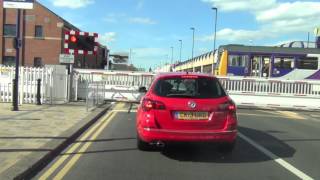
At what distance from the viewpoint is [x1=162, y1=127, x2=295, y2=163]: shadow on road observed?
10770mm

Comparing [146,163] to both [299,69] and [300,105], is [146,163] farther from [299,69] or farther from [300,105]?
[299,69]

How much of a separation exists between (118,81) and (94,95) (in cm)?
655

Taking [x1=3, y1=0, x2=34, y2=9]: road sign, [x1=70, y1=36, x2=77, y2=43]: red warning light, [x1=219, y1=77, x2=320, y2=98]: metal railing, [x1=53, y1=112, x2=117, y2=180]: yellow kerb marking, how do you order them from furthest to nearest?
1. [x1=219, y1=77, x2=320, y2=98]: metal railing
2. [x1=70, y1=36, x2=77, y2=43]: red warning light
3. [x1=3, y1=0, x2=34, y2=9]: road sign
4. [x1=53, y1=112, x2=117, y2=180]: yellow kerb marking

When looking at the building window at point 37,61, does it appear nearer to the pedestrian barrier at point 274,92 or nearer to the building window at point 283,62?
the building window at point 283,62

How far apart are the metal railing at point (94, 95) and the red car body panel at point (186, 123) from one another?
1006cm

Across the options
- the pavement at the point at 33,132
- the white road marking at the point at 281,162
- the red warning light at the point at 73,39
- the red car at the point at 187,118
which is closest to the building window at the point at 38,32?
the red warning light at the point at 73,39

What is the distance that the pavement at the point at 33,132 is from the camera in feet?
29.6

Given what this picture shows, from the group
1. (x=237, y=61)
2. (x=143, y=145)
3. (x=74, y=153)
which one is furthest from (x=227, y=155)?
(x=237, y=61)

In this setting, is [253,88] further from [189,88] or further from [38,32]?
[38,32]

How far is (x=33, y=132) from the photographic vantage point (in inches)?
509

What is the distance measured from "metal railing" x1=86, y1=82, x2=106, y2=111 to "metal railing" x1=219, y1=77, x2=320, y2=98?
6.92 m

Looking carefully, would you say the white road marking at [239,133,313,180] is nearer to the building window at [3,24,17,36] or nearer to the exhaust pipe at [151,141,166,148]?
the exhaust pipe at [151,141,166,148]

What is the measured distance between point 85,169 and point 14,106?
10.1 metres

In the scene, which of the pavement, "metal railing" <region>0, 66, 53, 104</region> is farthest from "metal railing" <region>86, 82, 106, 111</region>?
"metal railing" <region>0, 66, 53, 104</region>
